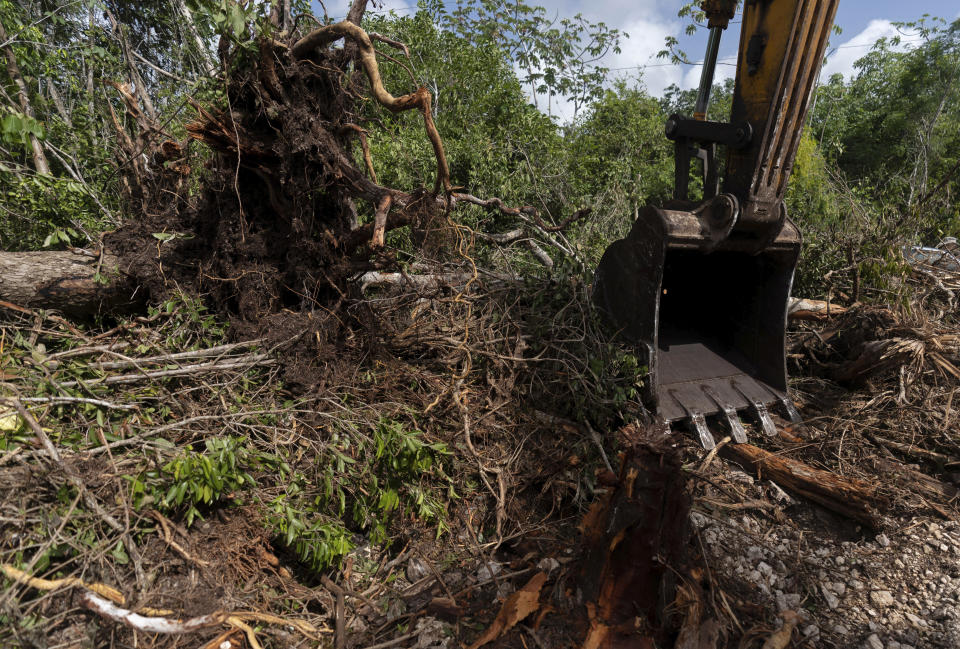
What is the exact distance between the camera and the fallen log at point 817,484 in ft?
8.32

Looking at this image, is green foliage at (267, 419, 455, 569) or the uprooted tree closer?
green foliage at (267, 419, 455, 569)

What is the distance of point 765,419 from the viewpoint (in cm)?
341

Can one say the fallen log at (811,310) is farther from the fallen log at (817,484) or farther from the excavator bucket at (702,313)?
the fallen log at (817,484)

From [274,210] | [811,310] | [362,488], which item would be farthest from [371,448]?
[811,310]

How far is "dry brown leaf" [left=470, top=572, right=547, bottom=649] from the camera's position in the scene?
1.88m

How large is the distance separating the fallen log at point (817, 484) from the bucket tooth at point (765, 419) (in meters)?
0.22

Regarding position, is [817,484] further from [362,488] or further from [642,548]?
[362,488]

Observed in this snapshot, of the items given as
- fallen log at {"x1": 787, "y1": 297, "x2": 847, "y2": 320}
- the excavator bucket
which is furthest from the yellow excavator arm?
fallen log at {"x1": 787, "y1": 297, "x2": 847, "y2": 320}

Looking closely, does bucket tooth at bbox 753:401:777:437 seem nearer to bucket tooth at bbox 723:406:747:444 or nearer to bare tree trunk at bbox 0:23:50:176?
bucket tooth at bbox 723:406:747:444

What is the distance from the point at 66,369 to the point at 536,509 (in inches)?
105

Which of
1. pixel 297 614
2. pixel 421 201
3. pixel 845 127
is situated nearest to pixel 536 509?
pixel 297 614

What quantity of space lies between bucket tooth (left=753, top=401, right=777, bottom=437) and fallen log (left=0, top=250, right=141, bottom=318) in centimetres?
441

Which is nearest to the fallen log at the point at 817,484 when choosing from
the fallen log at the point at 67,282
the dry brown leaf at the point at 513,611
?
the dry brown leaf at the point at 513,611

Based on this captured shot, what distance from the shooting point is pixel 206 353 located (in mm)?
2883
